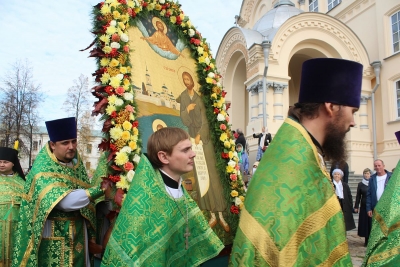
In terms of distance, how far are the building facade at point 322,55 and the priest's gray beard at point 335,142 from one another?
12080 millimetres

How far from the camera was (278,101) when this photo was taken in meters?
14.3

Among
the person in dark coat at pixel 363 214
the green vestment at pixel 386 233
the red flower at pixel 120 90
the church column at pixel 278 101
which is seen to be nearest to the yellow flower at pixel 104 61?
the red flower at pixel 120 90

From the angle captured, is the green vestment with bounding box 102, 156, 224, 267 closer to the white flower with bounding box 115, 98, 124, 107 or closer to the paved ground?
the white flower with bounding box 115, 98, 124, 107

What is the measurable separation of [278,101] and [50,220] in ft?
39.9

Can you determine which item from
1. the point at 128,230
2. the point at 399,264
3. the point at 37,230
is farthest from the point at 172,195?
the point at 37,230

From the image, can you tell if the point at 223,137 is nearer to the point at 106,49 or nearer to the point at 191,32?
the point at 191,32

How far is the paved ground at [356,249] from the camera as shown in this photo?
605 cm

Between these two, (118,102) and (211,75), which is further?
(211,75)

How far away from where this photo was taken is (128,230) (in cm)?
204

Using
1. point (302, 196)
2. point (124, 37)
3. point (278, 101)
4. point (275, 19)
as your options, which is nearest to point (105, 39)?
point (124, 37)

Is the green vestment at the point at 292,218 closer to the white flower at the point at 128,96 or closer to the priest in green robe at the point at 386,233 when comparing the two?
the priest in green robe at the point at 386,233

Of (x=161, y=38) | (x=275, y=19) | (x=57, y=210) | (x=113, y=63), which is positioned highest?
(x=275, y=19)

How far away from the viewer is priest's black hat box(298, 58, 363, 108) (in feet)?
6.08

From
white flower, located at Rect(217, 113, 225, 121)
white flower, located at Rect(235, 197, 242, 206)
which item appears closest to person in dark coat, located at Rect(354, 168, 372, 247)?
white flower, located at Rect(235, 197, 242, 206)
